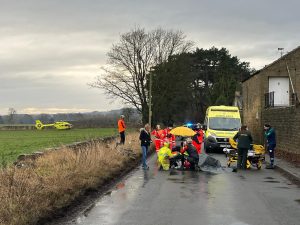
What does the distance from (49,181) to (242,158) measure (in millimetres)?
10279

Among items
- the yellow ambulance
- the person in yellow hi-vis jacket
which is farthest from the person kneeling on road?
the yellow ambulance

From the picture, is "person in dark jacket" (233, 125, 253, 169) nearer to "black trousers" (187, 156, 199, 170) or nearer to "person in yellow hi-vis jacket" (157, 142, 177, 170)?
"black trousers" (187, 156, 199, 170)

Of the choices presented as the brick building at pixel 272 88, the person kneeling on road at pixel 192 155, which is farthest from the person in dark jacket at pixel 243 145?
the brick building at pixel 272 88

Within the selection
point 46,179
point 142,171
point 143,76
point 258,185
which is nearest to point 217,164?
point 142,171

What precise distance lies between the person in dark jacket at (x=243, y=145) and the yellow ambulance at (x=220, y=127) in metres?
8.72

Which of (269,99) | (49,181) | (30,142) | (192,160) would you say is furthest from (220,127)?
(49,181)

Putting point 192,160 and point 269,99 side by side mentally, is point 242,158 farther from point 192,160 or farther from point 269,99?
point 269,99

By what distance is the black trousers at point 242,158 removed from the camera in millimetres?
19142

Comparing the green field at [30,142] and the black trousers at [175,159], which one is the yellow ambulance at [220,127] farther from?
the black trousers at [175,159]

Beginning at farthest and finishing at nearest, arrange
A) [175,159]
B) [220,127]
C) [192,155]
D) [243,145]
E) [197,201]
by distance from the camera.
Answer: [220,127], [175,159], [243,145], [192,155], [197,201]

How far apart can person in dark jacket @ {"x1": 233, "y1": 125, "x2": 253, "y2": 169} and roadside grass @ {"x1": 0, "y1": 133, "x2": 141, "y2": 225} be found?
458cm

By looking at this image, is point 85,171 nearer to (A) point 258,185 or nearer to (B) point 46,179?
(B) point 46,179

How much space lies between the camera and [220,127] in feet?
98.6

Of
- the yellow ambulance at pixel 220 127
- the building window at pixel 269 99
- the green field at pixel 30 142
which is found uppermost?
the building window at pixel 269 99
